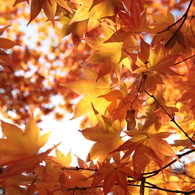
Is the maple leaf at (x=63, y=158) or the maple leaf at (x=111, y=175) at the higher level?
the maple leaf at (x=63, y=158)

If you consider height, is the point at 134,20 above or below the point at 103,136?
above

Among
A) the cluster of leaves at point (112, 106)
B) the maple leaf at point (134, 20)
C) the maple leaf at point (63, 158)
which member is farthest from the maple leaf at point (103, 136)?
the maple leaf at point (134, 20)

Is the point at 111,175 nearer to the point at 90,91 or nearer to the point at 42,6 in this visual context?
the point at 90,91

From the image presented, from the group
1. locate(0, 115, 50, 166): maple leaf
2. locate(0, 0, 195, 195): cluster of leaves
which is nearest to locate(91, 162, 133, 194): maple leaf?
locate(0, 0, 195, 195): cluster of leaves

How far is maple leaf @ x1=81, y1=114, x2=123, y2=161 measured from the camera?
700 millimetres

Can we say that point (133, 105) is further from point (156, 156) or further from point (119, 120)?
point (156, 156)

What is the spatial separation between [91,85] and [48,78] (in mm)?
3563

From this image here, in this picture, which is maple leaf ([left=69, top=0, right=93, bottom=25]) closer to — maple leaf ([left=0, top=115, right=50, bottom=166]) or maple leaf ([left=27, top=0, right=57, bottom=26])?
maple leaf ([left=27, top=0, right=57, bottom=26])

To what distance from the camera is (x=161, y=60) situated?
26.4 inches

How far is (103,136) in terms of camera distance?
0.72 metres

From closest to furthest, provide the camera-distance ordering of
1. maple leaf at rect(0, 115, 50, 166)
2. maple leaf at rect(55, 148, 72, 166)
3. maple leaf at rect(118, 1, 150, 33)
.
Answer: maple leaf at rect(0, 115, 50, 166) < maple leaf at rect(118, 1, 150, 33) < maple leaf at rect(55, 148, 72, 166)

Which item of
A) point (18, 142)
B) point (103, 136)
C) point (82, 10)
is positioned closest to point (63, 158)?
point (103, 136)

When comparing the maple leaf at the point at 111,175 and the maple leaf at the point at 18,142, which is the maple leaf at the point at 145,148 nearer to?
the maple leaf at the point at 111,175

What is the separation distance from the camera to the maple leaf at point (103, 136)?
2.29ft
